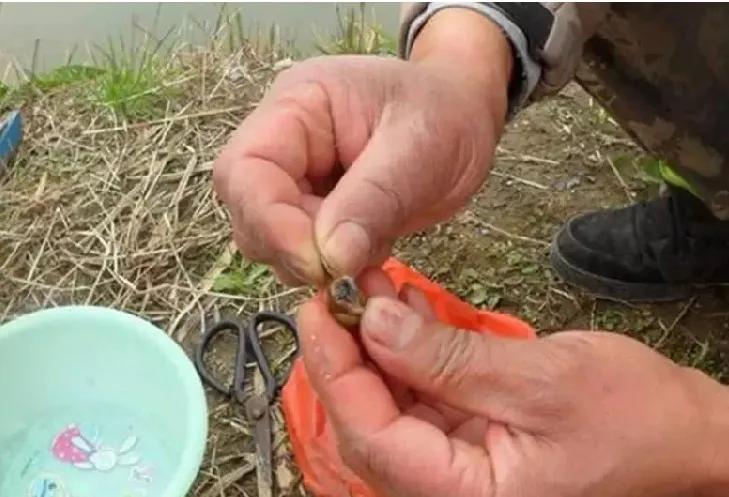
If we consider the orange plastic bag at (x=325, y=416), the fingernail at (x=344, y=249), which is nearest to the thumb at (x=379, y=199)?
the fingernail at (x=344, y=249)

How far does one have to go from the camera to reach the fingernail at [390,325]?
34.2 inches

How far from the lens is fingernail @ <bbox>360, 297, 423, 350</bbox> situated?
87 cm

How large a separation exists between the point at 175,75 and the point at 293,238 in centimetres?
93

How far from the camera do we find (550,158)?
5.43 ft

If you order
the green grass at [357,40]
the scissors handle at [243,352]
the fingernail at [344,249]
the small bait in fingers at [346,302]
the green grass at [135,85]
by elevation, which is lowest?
the scissors handle at [243,352]

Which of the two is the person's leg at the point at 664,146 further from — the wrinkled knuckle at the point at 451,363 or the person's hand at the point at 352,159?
the wrinkled knuckle at the point at 451,363

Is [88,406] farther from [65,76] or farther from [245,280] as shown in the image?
[65,76]

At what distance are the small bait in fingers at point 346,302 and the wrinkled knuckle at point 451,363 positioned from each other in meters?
0.07

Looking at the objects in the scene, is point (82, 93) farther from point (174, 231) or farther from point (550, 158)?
point (550, 158)

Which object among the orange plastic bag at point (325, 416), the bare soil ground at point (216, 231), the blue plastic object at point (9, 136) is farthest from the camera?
the blue plastic object at point (9, 136)

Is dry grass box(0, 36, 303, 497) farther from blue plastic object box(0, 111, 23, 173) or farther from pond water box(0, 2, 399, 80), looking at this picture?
pond water box(0, 2, 399, 80)

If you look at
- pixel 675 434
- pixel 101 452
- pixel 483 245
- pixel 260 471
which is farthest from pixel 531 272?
pixel 675 434

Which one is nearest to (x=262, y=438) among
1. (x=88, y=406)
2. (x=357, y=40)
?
(x=88, y=406)

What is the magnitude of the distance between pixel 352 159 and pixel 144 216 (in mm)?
640
